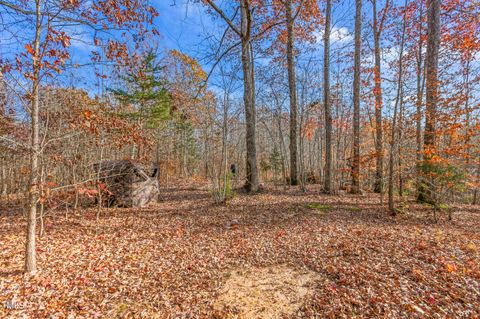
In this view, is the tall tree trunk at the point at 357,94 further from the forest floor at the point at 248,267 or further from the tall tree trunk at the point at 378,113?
the forest floor at the point at 248,267

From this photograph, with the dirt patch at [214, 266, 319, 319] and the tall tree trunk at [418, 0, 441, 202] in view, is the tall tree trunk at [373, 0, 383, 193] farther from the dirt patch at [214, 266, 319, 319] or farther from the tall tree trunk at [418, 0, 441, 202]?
the dirt patch at [214, 266, 319, 319]

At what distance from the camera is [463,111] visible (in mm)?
5730

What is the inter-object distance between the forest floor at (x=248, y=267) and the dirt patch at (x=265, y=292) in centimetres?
1

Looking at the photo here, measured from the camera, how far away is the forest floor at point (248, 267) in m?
2.22

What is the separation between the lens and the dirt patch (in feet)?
7.38

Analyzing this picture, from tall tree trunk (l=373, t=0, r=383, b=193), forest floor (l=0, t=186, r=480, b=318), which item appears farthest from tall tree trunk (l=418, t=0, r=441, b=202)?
forest floor (l=0, t=186, r=480, b=318)

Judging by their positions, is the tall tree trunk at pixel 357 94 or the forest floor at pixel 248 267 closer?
the forest floor at pixel 248 267

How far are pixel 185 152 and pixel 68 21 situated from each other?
49.6 feet

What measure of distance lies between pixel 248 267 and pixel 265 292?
604 mm

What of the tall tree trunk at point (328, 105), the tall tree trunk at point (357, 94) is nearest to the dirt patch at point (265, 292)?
the tall tree trunk at point (328, 105)

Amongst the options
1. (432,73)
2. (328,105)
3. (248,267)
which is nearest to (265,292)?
(248,267)

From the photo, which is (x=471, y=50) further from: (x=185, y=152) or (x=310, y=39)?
(x=185, y=152)

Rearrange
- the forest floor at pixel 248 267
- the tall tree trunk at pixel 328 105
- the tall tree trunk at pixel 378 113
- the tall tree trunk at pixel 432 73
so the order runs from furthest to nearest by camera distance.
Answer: the tall tree trunk at pixel 328 105 < the tall tree trunk at pixel 378 113 < the tall tree trunk at pixel 432 73 < the forest floor at pixel 248 267

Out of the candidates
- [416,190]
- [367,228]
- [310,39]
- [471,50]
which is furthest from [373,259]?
[310,39]
